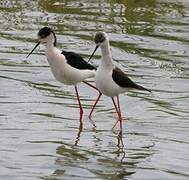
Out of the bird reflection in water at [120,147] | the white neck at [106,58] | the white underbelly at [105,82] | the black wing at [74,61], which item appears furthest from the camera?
the black wing at [74,61]

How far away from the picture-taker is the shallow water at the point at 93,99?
8641 mm

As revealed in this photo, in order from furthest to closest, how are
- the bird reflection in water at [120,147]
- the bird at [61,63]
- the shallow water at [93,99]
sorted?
the bird at [61,63] < the bird reflection in water at [120,147] < the shallow water at [93,99]

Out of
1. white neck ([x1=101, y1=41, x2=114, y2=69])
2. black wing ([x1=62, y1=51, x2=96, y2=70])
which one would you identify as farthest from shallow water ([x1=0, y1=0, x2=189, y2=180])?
white neck ([x1=101, y1=41, x2=114, y2=69])

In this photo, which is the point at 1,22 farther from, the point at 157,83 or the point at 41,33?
the point at 41,33

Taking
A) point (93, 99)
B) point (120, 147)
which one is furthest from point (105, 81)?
point (93, 99)

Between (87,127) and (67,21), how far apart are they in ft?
24.8

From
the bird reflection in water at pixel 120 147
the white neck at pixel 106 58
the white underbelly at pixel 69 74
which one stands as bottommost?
the bird reflection in water at pixel 120 147

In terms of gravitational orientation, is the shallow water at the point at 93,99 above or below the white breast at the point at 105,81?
below

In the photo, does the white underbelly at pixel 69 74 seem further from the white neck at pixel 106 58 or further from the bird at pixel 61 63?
the white neck at pixel 106 58

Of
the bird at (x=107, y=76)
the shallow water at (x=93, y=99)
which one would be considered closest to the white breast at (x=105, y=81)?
the bird at (x=107, y=76)

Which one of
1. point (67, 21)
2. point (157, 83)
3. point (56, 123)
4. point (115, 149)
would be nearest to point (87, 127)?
point (56, 123)

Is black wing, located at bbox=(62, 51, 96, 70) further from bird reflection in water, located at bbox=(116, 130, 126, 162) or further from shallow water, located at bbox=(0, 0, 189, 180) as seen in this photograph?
bird reflection in water, located at bbox=(116, 130, 126, 162)

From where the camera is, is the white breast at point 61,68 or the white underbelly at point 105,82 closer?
the white underbelly at point 105,82

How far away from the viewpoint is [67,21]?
57.5 ft
